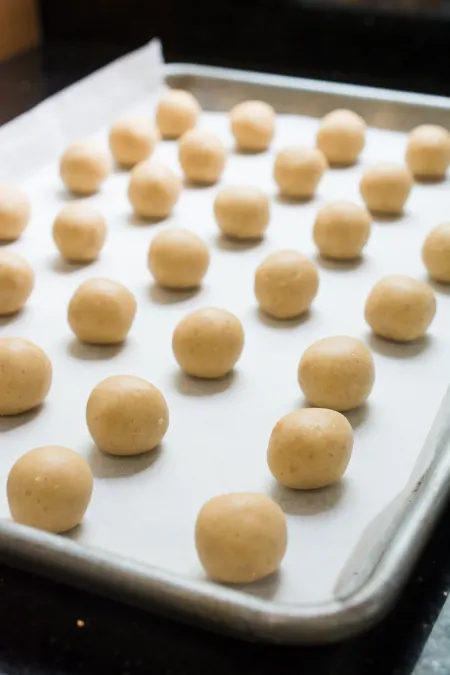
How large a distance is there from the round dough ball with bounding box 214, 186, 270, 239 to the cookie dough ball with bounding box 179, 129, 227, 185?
169 millimetres

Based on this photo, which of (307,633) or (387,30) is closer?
(307,633)

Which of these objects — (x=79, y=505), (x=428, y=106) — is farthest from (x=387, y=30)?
(x=79, y=505)

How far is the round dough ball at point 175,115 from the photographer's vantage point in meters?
2.03

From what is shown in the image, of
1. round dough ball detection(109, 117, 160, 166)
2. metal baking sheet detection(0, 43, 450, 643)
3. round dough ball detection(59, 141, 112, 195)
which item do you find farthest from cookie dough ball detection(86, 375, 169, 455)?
round dough ball detection(109, 117, 160, 166)

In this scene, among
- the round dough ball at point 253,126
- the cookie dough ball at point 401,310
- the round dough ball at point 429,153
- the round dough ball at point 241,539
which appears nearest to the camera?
the round dough ball at point 241,539

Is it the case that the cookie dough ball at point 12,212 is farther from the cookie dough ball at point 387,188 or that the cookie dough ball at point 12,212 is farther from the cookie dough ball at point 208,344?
the cookie dough ball at point 387,188

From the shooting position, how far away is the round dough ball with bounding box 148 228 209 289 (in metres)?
1.52

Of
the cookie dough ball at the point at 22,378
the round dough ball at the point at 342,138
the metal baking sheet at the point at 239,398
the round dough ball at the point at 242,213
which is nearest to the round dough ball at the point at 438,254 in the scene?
the metal baking sheet at the point at 239,398

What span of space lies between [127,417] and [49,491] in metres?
0.17

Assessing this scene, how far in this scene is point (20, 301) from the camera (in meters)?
1.47

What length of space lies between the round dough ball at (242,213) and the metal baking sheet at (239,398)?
3 centimetres

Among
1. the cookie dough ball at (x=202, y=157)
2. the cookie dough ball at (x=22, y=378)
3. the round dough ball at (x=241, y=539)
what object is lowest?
the cookie dough ball at (x=202, y=157)

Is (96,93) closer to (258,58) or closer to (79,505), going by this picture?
(258,58)

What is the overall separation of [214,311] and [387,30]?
116 cm
